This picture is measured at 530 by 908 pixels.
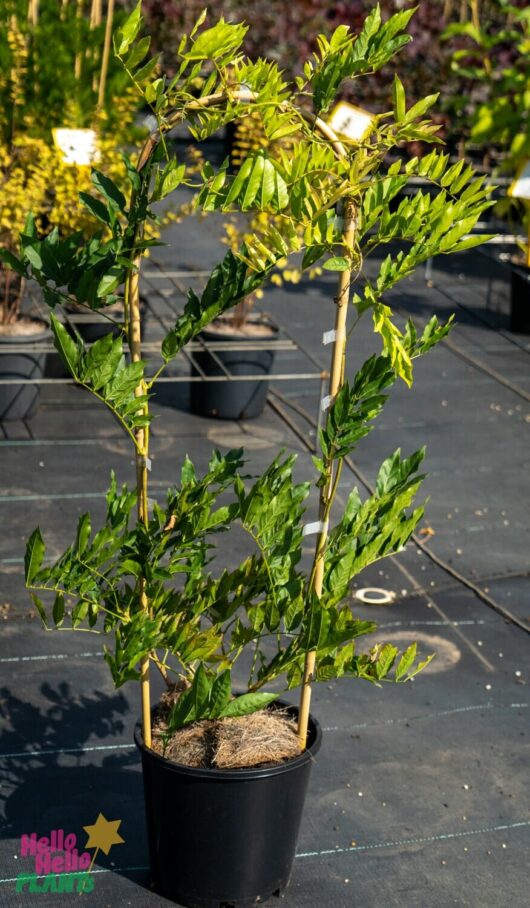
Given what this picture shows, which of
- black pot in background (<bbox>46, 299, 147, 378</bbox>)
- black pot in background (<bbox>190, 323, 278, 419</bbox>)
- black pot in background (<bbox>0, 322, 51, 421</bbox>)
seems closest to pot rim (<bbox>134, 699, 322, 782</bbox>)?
black pot in background (<bbox>0, 322, 51, 421</bbox>)

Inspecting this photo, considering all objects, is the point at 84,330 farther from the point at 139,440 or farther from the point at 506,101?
the point at 139,440

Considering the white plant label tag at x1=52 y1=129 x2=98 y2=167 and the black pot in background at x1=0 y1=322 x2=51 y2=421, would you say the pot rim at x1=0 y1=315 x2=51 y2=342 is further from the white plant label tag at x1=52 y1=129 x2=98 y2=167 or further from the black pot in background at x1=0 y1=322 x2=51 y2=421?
the white plant label tag at x1=52 y1=129 x2=98 y2=167

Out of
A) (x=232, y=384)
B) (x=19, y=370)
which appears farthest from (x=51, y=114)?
(x=232, y=384)

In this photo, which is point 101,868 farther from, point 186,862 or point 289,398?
point 289,398

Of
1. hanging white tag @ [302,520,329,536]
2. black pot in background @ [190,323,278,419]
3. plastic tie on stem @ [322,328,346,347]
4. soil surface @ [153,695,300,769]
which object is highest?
plastic tie on stem @ [322,328,346,347]

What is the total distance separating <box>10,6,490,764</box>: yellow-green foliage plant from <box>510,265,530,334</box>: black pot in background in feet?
18.2

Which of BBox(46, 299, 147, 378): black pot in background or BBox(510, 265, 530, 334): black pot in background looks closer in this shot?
BBox(46, 299, 147, 378): black pot in background

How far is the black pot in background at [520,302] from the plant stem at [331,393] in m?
5.55

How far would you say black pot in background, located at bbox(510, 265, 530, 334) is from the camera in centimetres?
833

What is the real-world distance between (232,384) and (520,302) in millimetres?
2741

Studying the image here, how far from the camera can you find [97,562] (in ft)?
9.59

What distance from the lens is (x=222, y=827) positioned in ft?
9.95

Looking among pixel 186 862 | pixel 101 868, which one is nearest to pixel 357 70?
pixel 186 862

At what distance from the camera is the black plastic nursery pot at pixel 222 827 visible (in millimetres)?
2988
